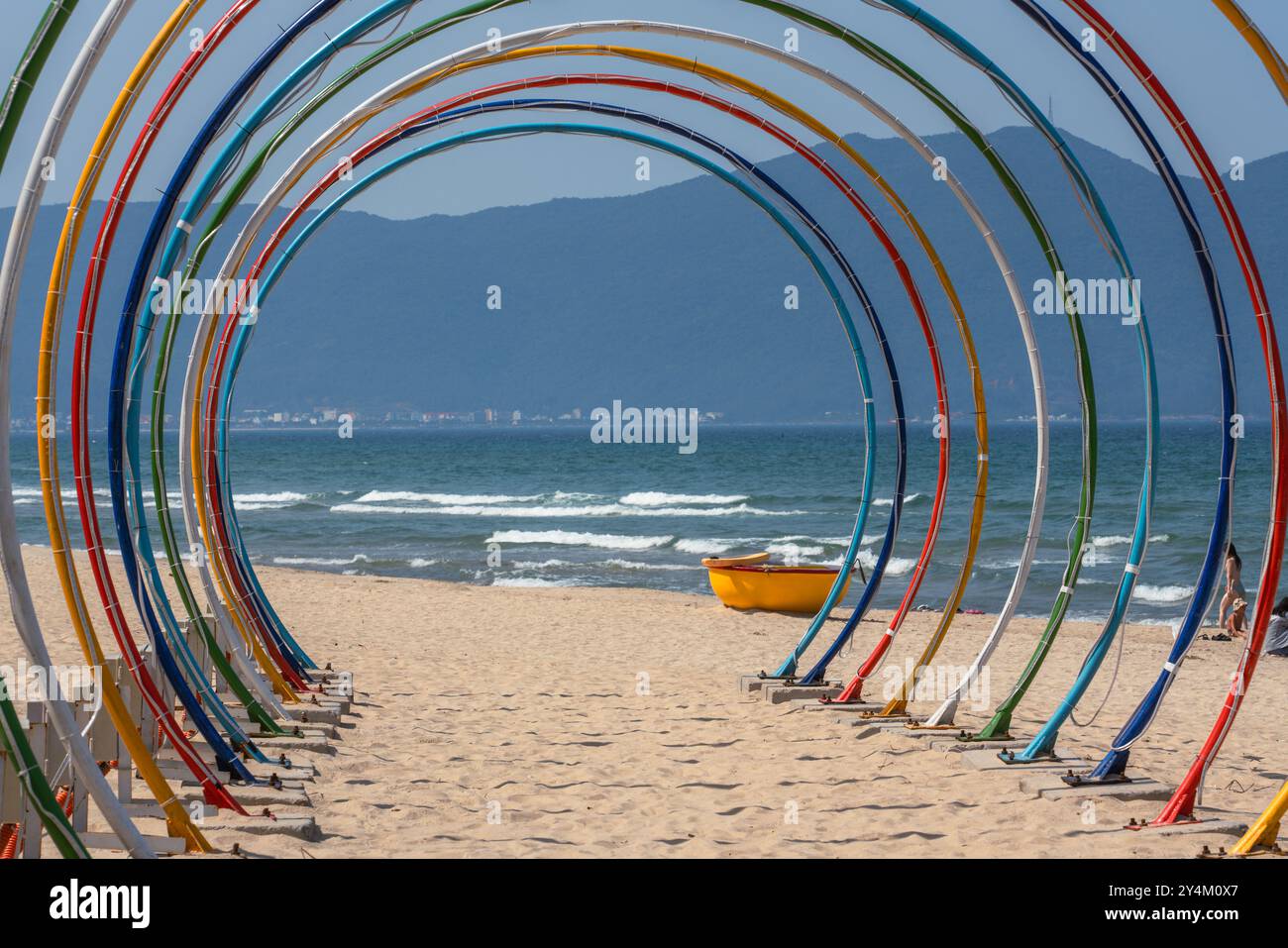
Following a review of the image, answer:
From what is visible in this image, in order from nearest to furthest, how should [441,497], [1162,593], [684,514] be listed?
[1162,593] < [684,514] < [441,497]

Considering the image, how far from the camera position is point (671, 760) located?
8617mm

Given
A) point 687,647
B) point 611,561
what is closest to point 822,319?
point 611,561

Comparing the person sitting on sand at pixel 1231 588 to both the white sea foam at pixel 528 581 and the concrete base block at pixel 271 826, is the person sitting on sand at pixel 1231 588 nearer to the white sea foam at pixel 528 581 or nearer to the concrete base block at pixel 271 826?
the white sea foam at pixel 528 581

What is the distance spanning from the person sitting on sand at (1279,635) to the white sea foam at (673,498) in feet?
114

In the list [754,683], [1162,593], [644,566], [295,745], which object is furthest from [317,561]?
[295,745]

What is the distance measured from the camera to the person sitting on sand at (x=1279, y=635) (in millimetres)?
15492

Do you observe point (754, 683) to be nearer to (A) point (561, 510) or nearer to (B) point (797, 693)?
(B) point (797, 693)

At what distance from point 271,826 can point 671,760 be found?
293 cm

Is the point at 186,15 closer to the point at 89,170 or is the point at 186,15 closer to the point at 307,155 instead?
the point at 89,170

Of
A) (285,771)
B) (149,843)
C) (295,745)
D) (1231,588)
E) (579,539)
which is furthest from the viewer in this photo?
(579,539)

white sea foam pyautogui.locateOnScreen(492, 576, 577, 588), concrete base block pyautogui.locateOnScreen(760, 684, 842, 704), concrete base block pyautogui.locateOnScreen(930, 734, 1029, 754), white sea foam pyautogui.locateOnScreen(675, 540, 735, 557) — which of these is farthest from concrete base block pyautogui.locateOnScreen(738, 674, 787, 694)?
white sea foam pyautogui.locateOnScreen(675, 540, 735, 557)

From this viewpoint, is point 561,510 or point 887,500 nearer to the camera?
point 561,510

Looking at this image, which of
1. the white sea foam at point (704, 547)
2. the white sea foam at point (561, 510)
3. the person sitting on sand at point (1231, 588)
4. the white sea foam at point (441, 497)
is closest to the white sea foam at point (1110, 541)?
the white sea foam at point (704, 547)
